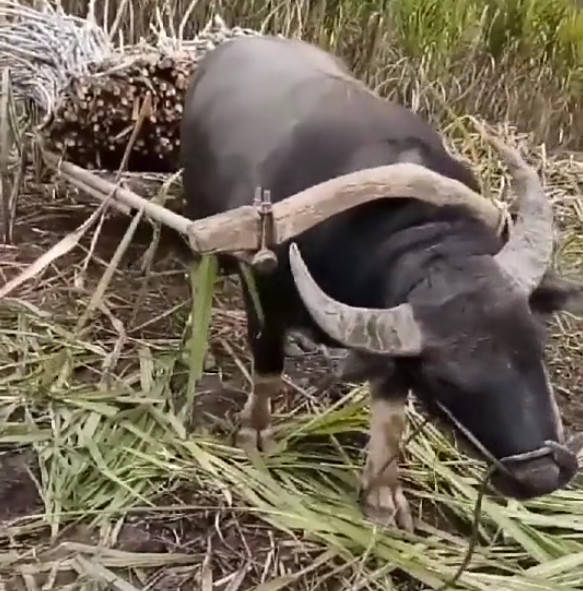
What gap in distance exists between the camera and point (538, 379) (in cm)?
174

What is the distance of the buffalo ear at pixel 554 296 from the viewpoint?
1.91 m

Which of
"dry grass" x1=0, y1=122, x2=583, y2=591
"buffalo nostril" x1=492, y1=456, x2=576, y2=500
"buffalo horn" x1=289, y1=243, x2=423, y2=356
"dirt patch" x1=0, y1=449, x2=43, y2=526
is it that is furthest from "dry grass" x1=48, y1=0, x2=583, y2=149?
"buffalo nostril" x1=492, y1=456, x2=576, y2=500

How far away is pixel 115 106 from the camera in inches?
123

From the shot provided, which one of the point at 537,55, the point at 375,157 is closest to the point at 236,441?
the point at 375,157

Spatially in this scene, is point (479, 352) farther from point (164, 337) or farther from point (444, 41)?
point (444, 41)

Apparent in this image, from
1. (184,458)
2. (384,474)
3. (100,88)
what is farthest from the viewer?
(100,88)

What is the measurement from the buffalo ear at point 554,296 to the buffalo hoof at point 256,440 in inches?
26.4

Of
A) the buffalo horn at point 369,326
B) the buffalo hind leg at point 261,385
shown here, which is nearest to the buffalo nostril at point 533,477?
the buffalo horn at point 369,326

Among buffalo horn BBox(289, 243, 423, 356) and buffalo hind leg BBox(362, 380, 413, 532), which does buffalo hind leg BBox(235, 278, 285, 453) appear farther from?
buffalo horn BBox(289, 243, 423, 356)

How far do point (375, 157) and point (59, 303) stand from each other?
1.07 meters

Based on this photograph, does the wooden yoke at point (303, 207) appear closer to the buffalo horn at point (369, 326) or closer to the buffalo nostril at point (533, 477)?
the buffalo horn at point (369, 326)

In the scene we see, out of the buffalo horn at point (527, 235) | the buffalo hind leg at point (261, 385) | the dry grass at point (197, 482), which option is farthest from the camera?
the buffalo hind leg at point (261, 385)

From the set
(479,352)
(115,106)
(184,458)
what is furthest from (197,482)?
(115,106)

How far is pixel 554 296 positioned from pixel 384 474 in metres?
0.46
